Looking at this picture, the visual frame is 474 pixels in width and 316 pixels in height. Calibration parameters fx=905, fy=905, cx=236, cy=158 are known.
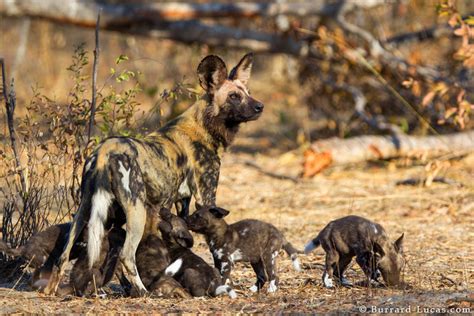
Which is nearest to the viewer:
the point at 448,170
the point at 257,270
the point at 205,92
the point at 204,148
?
the point at 257,270

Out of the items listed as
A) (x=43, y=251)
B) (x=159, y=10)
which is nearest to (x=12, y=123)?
(x=43, y=251)

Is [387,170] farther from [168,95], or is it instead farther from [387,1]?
[168,95]

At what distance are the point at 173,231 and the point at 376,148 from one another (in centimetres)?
511

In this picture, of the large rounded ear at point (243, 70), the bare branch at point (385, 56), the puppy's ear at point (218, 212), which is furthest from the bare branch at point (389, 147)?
the puppy's ear at point (218, 212)

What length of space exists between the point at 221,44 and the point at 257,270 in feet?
21.4

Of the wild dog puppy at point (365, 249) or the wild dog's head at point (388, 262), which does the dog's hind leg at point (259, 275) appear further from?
the wild dog's head at point (388, 262)

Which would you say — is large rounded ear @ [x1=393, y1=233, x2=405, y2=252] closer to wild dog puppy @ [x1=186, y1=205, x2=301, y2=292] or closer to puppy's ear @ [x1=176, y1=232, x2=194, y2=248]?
wild dog puppy @ [x1=186, y1=205, x2=301, y2=292]

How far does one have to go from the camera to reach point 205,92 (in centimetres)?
723

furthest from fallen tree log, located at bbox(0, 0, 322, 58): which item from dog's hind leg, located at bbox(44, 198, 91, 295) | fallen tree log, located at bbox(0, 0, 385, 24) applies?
dog's hind leg, located at bbox(44, 198, 91, 295)

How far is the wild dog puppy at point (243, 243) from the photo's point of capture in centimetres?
597

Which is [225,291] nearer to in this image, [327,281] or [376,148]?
[327,281]

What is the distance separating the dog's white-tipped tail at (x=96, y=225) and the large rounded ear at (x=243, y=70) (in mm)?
2062

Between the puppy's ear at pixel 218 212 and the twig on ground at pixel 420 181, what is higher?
the puppy's ear at pixel 218 212

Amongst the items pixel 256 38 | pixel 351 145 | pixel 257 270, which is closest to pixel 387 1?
pixel 256 38
